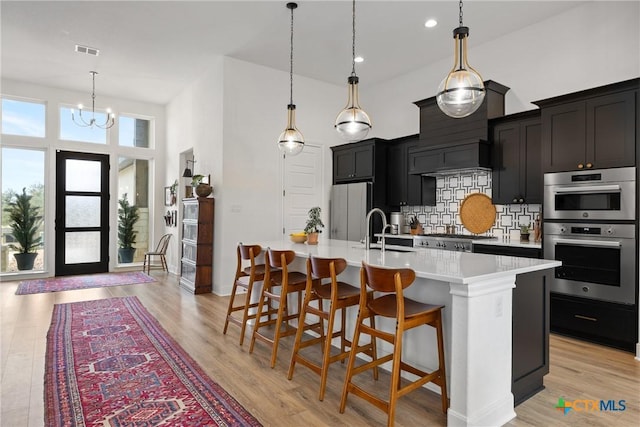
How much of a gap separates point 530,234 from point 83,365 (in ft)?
16.0

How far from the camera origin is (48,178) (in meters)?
6.94

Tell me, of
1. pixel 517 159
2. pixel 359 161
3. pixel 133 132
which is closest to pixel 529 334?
pixel 517 159

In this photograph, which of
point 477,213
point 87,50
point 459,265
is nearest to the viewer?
point 459,265

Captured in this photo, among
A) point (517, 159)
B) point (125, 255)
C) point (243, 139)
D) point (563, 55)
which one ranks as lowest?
point (125, 255)

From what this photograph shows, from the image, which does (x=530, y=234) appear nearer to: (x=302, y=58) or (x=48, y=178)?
(x=302, y=58)

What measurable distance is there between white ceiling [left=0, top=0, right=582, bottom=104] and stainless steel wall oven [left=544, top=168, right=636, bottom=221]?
205cm

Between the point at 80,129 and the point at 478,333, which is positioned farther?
the point at 80,129

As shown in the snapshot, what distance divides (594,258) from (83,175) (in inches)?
330

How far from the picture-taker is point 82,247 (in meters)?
7.34

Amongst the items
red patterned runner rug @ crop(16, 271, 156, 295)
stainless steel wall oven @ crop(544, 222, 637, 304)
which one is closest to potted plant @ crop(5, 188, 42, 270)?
red patterned runner rug @ crop(16, 271, 156, 295)

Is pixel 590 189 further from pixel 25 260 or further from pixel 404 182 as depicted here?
pixel 25 260

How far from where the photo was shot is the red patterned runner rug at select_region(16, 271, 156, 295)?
19.4 feet

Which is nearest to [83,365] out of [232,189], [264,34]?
[232,189]

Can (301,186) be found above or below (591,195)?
above
